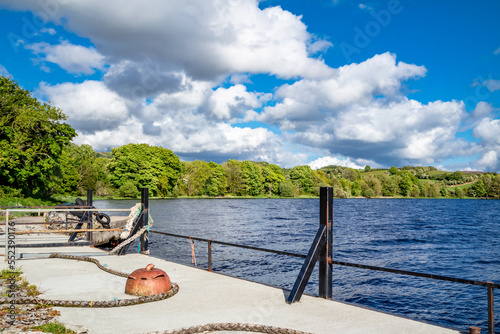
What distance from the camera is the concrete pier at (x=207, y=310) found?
530cm

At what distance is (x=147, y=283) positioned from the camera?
6801 millimetres

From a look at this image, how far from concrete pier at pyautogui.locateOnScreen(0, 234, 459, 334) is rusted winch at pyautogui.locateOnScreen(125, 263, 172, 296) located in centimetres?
24

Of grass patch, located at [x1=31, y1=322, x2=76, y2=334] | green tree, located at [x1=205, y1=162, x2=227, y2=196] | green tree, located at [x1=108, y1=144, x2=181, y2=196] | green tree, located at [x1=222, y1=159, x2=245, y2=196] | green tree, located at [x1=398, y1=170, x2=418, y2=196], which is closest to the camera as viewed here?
grass patch, located at [x1=31, y1=322, x2=76, y2=334]

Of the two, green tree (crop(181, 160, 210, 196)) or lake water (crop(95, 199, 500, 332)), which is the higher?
green tree (crop(181, 160, 210, 196))

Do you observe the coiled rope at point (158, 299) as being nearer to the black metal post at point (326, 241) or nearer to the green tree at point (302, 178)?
the black metal post at point (326, 241)

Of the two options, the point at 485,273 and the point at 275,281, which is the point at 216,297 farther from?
the point at 485,273

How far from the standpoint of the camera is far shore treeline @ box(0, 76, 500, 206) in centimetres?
4259

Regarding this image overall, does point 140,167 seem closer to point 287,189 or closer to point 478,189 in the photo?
point 287,189

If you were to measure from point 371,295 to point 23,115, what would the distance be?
4107 cm

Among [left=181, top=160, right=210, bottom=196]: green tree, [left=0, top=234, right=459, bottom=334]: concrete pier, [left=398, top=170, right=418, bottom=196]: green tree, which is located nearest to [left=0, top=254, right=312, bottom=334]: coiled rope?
[left=0, top=234, right=459, bottom=334]: concrete pier

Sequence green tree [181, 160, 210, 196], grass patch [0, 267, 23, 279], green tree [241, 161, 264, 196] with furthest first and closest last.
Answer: green tree [241, 161, 264, 196], green tree [181, 160, 210, 196], grass patch [0, 267, 23, 279]

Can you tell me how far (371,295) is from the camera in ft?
49.0

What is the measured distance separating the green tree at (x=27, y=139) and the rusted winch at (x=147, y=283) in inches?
1561

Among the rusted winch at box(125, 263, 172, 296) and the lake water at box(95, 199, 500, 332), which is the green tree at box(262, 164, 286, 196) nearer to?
the lake water at box(95, 199, 500, 332)
